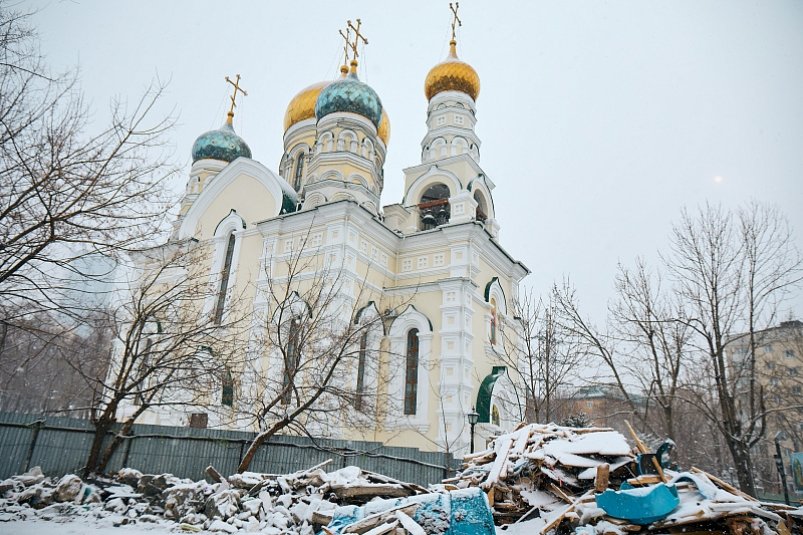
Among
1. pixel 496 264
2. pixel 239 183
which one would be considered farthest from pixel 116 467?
pixel 496 264

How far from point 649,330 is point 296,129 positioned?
17.3 metres

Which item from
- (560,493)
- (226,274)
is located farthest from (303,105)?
(560,493)

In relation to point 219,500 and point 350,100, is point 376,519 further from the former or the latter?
point 350,100

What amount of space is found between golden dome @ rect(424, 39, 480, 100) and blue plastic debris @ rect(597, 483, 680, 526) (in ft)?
59.1

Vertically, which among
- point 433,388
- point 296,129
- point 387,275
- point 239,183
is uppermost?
point 296,129

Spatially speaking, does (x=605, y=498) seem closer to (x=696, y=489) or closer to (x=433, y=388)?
(x=696, y=489)

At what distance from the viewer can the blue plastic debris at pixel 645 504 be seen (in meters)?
4.39

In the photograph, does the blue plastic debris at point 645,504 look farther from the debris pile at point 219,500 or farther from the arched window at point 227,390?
the arched window at point 227,390

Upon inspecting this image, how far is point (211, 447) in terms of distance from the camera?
9242 mm

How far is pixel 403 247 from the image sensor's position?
55.5 ft

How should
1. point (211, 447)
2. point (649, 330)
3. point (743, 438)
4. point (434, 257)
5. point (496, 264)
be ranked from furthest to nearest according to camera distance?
1. point (496, 264)
2. point (434, 257)
3. point (649, 330)
4. point (743, 438)
5. point (211, 447)

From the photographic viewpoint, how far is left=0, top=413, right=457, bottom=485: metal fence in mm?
9227

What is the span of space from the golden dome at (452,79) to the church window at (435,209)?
175 inches

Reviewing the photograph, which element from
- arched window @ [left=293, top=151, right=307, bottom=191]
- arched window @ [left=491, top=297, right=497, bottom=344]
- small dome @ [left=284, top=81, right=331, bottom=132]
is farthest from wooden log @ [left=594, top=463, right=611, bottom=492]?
small dome @ [left=284, top=81, right=331, bottom=132]
